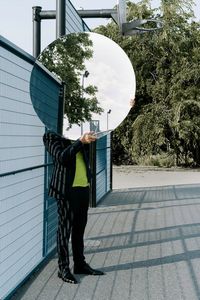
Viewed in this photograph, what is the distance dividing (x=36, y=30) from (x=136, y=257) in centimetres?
324

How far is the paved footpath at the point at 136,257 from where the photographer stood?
5355 millimetres

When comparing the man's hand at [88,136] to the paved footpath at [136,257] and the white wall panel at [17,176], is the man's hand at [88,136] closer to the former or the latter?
the white wall panel at [17,176]

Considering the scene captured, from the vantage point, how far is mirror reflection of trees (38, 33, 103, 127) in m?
4.84

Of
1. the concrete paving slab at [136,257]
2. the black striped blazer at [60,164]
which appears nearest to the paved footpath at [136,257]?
the concrete paving slab at [136,257]

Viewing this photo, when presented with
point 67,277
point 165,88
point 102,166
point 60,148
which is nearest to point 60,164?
point 60,148

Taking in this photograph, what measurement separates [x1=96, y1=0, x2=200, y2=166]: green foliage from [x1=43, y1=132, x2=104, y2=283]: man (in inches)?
677

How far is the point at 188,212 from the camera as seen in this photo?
11016 millimetres

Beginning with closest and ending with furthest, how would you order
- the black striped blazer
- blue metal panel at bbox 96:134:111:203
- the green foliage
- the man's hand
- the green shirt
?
1. the man's hand
2. the black striped blazer
3. the green shirt
4. blue metal panel at bbox 96:134:111:203
5. the green foliage

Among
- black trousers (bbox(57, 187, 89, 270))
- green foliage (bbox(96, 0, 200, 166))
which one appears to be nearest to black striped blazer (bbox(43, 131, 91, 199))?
black trousers (bbox(57, 187, 89, 270))

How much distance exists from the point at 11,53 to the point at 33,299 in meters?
2.14

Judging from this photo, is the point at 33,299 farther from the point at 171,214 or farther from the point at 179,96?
the point at 179,96

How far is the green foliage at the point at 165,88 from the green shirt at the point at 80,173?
17.2 meters

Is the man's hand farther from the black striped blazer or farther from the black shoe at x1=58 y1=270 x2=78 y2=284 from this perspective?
the black shoe at x1=58 y1=270 x2=78 y2=284

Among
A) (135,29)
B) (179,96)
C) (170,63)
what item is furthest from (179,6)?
(135,29)
